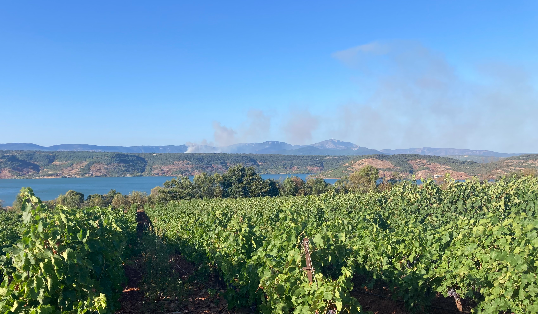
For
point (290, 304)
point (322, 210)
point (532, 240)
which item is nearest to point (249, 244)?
point (290, 304)

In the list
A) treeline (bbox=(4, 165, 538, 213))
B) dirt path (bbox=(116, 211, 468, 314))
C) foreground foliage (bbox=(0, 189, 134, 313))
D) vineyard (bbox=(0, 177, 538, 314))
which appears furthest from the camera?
treeline (bbox=(4, 165, 538, 213))

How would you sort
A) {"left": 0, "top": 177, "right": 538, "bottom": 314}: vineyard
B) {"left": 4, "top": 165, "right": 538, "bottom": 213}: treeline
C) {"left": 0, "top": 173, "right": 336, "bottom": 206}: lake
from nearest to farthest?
1. {"left": 0, "top": 177, "right": 538, "bottom": 314}: vineyard
2. {"left": 4, "top": 165, "right": 538, "bottom": 213}: treeline
3. {"left": 0, "top": 173, "right": 336, "bottom": 206}: lake

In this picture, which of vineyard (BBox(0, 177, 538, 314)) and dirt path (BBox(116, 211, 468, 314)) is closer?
vineyard (BBox(0, 177, 538, 314))

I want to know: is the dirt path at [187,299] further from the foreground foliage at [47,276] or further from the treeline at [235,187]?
the treeline at [235,187]

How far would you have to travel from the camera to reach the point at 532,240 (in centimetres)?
639

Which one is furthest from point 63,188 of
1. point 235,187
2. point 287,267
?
point 287,267

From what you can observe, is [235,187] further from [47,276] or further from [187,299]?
[47,276]

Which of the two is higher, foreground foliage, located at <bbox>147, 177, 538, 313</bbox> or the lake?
foreground foliage, located at <bbox>147, 177, 538, 313</bbox>

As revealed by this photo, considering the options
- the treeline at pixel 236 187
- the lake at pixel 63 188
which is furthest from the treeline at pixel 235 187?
the lake at pixel 63 188

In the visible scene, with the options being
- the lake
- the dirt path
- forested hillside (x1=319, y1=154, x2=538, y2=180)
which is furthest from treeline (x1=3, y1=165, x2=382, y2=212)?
forested hillside (x1=319, y1=154, x2=538, y2=180)

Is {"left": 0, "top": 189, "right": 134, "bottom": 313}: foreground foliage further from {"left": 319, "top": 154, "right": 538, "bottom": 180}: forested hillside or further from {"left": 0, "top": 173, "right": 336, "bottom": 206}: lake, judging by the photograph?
{"left": 319, "top": 154, "right": 538, "bottom": 180}: forested hillside

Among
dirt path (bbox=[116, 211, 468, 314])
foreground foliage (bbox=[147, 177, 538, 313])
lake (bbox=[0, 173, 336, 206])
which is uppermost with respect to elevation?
foreground foliage (bbox=[147, 177, 538, 313])

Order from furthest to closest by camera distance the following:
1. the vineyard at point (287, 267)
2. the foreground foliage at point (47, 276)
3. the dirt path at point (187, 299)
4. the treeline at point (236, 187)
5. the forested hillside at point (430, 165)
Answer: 1. the forested hillside at point (430, 165)
2. the treeline at point (236, 187)
3. the dirt path at point (187, 299)
4. the vineyard at point (287, 267)
5. the foreground foliage at point (47, 276)

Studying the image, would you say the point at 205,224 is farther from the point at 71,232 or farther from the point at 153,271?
the point at 71,232
